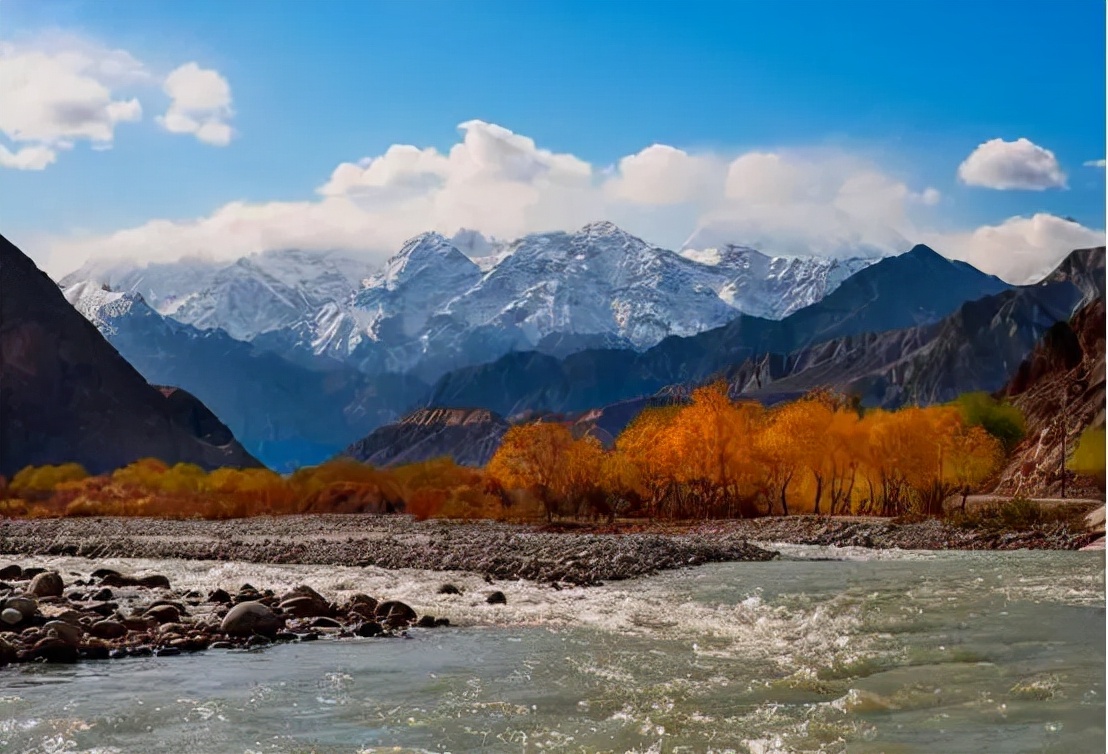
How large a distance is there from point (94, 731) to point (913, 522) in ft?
180

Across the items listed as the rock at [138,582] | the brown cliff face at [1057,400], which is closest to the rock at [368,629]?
the rock at [138,582]

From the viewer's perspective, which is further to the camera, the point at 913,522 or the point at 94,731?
the point at 913,522

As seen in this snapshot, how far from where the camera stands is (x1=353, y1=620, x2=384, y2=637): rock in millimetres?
23469

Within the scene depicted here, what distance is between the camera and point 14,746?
14047 millimetres

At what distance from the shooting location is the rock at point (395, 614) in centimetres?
2483

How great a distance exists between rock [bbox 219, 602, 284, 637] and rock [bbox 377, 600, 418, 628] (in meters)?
2.56

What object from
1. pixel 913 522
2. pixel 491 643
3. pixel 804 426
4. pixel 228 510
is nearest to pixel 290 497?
pixel 228 510

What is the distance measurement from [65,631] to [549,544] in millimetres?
28666

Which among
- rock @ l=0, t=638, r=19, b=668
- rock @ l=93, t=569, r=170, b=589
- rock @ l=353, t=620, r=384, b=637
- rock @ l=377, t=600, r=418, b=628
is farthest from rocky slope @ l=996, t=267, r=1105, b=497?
rock @ l=0, t=638, r=19, b=668

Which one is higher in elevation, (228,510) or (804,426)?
(804,426)

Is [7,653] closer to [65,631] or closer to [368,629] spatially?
[65,631]

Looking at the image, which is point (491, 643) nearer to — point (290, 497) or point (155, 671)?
point (155, 671)

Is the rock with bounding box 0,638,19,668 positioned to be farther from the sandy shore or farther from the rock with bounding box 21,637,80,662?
the sandy shore

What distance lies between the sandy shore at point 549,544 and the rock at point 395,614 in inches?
376
